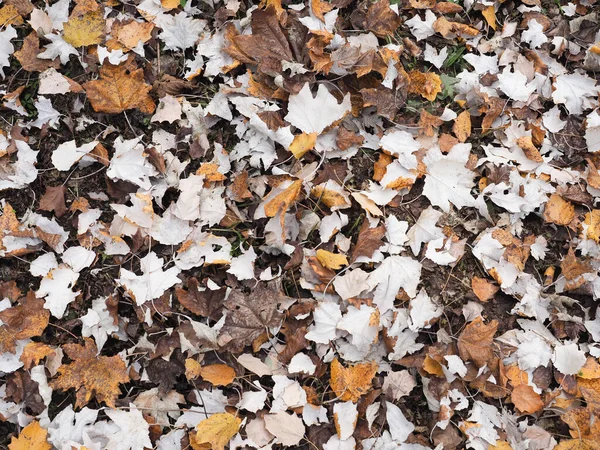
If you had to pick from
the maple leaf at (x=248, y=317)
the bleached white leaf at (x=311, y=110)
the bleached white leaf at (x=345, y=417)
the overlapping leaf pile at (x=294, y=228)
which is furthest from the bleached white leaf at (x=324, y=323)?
the bleached white leaf at (x=311, y=110)

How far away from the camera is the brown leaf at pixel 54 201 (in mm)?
2320

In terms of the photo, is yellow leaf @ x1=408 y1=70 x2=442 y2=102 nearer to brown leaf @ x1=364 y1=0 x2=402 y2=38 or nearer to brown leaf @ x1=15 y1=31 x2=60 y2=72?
brown leaf @ x1=364 y1=0 x2=402 y2=38

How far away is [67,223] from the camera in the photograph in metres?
2.34

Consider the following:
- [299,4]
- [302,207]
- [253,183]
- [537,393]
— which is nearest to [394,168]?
[302,207]

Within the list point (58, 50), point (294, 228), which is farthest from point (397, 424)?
point (58, 50)

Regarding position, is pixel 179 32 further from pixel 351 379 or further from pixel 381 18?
pixel 351 379

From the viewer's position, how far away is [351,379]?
7.04 feet

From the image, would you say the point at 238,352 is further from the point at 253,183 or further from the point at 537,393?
the point at 537,393

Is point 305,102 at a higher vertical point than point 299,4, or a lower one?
lower

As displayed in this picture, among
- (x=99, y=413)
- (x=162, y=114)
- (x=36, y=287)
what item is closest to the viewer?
(x=99, y=413)

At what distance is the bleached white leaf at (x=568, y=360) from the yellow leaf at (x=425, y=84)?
1.30m

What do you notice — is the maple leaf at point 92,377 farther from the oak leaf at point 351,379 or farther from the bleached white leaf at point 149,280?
the oak leaf at point 351,379

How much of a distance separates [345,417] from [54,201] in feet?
5.15

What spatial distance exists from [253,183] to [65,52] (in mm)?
1121
